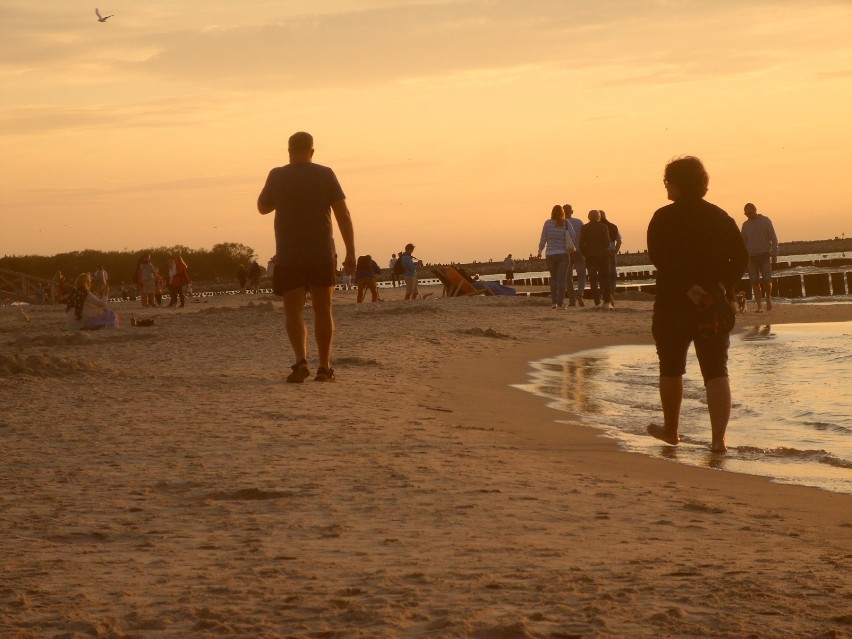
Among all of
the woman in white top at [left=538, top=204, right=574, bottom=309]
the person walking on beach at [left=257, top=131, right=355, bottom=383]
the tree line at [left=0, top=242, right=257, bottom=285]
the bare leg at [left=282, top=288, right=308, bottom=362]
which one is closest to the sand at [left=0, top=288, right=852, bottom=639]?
the bare leg at [left=282, top=288, right=308, bottom=362]

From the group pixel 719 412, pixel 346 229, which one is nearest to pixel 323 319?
pixel 346 229

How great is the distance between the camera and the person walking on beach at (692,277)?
21.8ft

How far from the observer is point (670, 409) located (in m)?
6.79

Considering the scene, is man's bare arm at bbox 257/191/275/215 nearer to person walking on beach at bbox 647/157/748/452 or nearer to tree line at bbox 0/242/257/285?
person walking on beach at bbox 647/157/748/452

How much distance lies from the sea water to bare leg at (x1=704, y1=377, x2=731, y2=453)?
84 millimetres

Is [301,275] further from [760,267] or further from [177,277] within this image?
[177,277]

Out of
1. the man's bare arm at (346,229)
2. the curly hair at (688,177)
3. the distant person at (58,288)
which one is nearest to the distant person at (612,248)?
the man's bare arm at (346,229)

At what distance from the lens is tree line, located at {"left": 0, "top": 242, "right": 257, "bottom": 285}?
9994 centimetres

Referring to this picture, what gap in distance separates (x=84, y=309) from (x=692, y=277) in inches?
512

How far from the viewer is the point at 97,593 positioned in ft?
11.1

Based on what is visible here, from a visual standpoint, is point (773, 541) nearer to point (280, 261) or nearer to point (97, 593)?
point (97, 593)

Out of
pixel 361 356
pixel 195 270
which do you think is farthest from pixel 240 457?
pixel 195 270

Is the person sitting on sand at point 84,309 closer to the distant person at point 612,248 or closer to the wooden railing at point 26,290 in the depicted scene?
the distant person at point 612,248

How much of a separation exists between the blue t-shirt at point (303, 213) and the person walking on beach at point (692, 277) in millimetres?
2951
